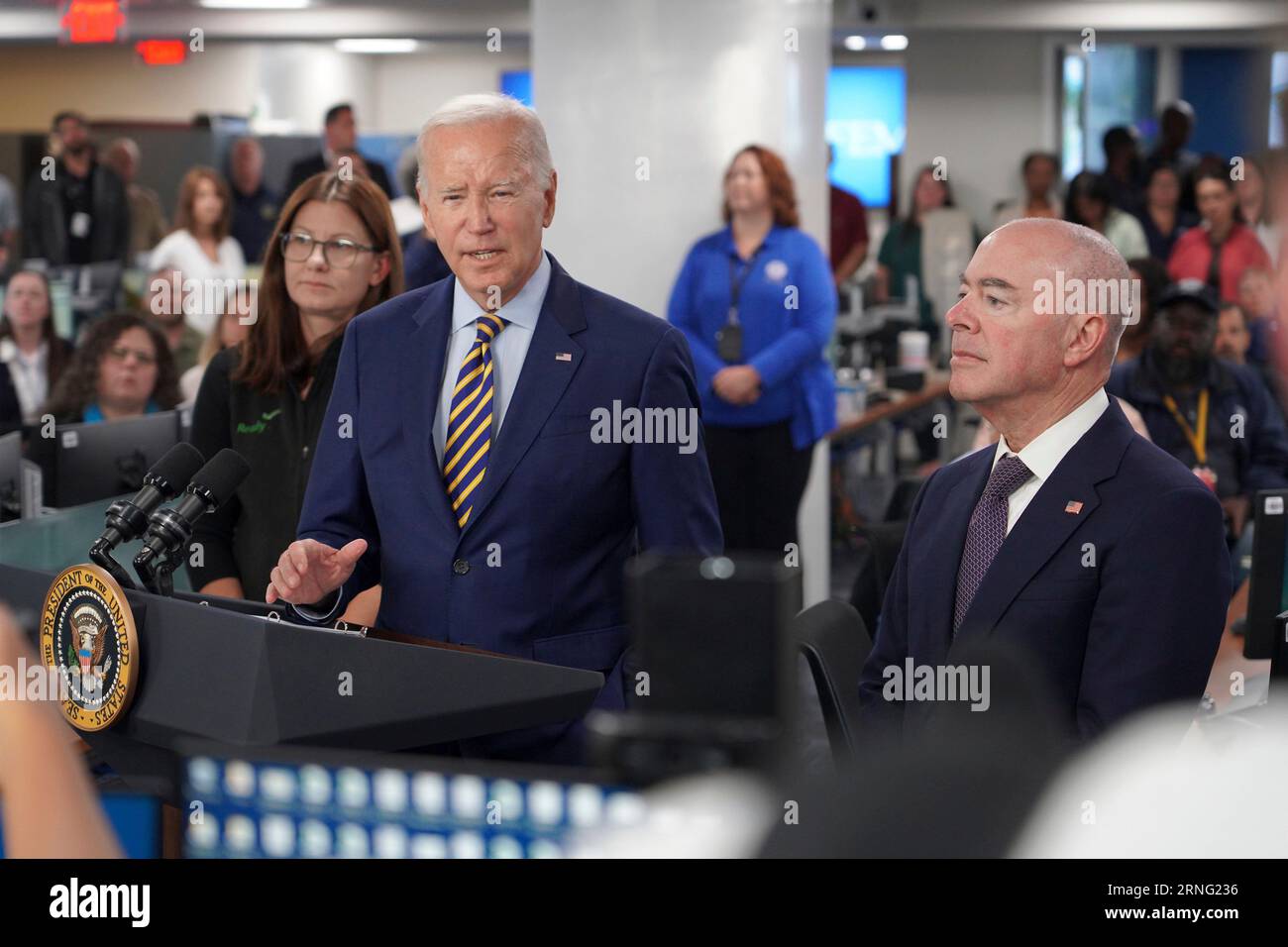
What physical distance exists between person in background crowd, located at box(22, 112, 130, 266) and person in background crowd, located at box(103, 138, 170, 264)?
0.15 m

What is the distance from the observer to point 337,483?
7.42ft

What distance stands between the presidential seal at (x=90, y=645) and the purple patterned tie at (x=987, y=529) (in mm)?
1272

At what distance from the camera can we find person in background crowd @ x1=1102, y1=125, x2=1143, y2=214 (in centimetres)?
1130

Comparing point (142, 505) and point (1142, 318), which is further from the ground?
point (1142, 318)

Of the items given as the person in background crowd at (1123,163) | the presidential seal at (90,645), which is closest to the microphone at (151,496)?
the presidential seal at (90,645)

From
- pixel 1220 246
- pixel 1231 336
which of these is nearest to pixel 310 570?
pixel 1231 336

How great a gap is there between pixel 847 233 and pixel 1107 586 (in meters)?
7.96

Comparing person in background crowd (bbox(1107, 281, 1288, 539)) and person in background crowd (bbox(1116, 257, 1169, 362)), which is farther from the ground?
person in background crowd (bbox(1116, 257, 1169, 362))

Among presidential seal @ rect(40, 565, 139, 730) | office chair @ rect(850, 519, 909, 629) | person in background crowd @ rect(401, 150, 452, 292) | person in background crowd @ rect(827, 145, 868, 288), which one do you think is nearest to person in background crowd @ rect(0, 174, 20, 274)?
person in background crowd @ rect(827, 145, 868, 288)

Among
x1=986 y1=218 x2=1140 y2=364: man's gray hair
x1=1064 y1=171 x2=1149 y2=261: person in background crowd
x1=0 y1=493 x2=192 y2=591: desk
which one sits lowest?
x1=0 y1=493 x2=192 y2=591: desk

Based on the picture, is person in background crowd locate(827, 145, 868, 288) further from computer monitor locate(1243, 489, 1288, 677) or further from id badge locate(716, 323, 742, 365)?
computer monitor locate(1243, 489, 1288, 677)

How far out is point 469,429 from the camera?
220 cm

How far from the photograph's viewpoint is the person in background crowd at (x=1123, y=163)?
11.3 metres

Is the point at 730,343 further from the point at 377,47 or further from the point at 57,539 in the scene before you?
the point at 377,47
